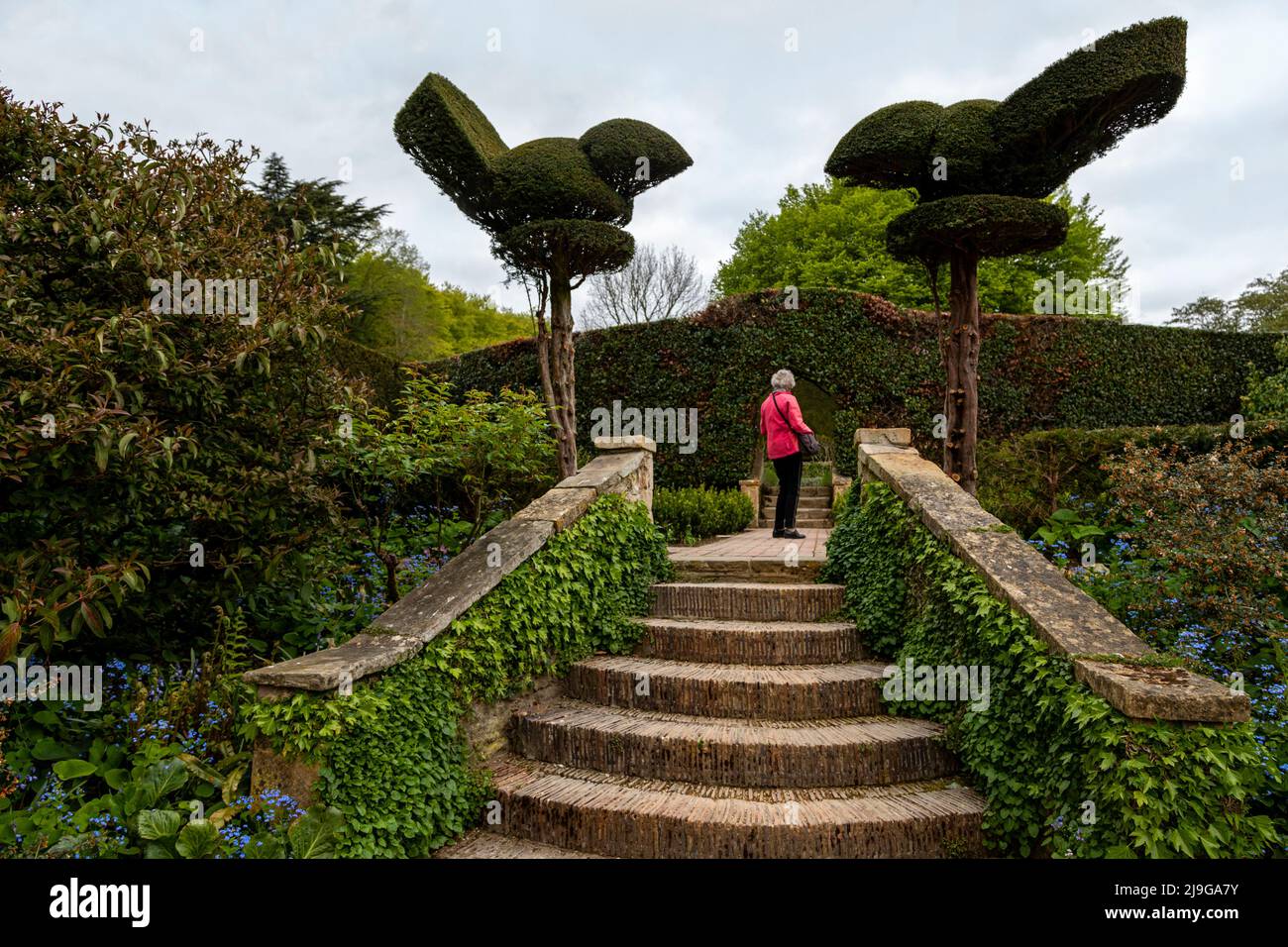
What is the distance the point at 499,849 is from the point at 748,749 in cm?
131

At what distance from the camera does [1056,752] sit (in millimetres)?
2949

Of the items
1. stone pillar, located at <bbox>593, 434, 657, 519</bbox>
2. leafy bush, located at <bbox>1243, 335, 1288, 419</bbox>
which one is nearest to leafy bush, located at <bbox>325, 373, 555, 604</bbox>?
stone pillar, located at <bbox>593, 434, 657, 519</bbox>

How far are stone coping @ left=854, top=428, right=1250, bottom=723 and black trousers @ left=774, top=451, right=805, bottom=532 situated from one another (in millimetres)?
1400

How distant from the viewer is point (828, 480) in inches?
572

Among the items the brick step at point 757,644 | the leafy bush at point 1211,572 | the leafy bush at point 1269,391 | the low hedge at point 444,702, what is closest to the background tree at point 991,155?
the leafy bush at point 1211,572

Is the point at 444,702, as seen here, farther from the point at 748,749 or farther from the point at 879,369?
the point at 879,369

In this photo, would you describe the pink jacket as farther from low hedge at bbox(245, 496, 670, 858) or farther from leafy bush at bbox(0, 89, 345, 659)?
leafy bush at bbox(0, 89, 345, 659)

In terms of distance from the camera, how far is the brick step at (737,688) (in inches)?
163

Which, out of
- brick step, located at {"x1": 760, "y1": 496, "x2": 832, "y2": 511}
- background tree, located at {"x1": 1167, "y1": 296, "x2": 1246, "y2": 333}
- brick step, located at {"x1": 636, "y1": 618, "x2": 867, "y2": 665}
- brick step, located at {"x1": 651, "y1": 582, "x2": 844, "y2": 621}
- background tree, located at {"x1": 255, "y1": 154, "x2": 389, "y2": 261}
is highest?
background tree, located at {"x1": 255, "y1": 154, "x2": 389, "y2": 261}

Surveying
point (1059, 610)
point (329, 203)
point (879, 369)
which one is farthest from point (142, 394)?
point (329, 203)

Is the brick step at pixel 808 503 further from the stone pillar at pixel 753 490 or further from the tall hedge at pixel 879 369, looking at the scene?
the tall hedge at pixel 879 369

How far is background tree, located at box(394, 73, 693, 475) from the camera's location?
894 centimetres
